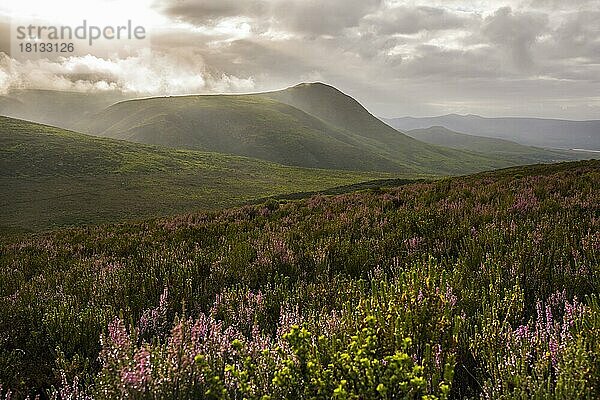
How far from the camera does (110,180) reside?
85.7 m

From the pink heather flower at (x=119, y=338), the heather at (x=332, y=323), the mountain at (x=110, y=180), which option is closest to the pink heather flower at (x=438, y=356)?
the heather at (x=332, y=323)

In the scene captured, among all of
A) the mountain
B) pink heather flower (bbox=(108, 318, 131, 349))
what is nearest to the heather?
pink heather flower (bbox=(108, 318, 131, 349))

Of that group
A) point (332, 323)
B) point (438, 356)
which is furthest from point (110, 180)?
point (438, 356)

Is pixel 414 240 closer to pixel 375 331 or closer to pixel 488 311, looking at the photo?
pixel 488 311

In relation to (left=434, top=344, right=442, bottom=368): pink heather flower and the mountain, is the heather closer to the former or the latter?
(left=434, top=344, right=442, bottom=368): pink heather flower

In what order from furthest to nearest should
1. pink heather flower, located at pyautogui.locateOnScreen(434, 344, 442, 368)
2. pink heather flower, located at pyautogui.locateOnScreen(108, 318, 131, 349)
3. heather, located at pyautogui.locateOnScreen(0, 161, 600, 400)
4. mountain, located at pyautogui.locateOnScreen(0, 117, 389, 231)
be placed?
1. mountain, located at pyautogui.locateOnScreen(0, 117, 389, 231)
2. pink heather flower, located at pyautogui.locateOnScreen(108, 318, 131, 349)
3. pink heather flower, located at pyautogui.locateOnScreen(434, 344, 442, 368)
4. heather, located at pyautogui.locateOnScreen(0, 161, 600, 400)

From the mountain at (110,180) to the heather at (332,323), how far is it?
4637 centimetres

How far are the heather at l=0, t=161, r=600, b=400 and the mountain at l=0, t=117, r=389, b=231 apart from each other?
46.4 m

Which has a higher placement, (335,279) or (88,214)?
(335,279)

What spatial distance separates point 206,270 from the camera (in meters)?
5.67

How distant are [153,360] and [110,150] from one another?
127248mm

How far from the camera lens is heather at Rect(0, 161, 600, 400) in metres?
2.00

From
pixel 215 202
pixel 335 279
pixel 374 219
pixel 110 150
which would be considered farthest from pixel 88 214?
pixel 110 150

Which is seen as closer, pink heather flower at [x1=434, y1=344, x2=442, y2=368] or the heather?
the heather
